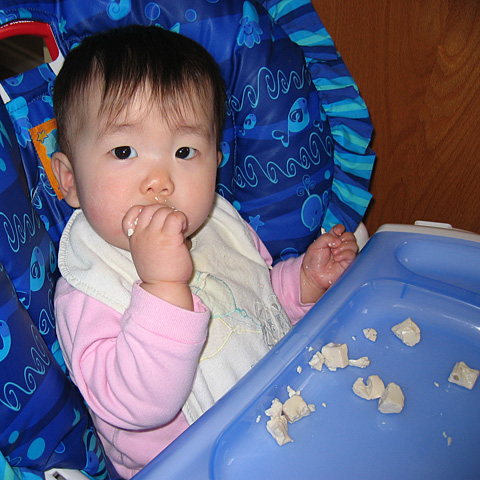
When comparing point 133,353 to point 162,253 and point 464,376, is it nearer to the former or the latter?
point 162,253

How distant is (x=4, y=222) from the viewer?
0.53 meters

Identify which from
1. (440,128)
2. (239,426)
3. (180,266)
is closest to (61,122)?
(180,266)

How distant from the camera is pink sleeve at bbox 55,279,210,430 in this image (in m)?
0.53

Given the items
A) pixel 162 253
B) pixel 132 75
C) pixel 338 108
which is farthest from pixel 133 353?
pixel 338 108

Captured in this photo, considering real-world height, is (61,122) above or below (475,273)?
above

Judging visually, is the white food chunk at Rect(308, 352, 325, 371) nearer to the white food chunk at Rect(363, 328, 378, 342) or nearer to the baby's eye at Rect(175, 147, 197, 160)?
the white food chunk at Rect(363, 328, 378, 342)

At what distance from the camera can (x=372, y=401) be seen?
20.1 inches

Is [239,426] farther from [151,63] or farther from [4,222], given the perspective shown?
[151,63]

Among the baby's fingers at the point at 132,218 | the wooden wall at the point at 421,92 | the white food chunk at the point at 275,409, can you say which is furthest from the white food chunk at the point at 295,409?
the wooden wall at the point at 421,92

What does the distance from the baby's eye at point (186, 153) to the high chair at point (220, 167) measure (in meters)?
0.15

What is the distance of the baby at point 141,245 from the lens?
1.77 feet

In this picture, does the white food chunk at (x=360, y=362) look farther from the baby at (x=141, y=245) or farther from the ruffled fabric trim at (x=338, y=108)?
the ruffled fabric trim at (x=338, y=108)

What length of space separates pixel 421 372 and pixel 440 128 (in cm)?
53

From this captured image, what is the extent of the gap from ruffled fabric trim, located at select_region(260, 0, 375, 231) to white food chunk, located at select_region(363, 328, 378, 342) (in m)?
0.31
